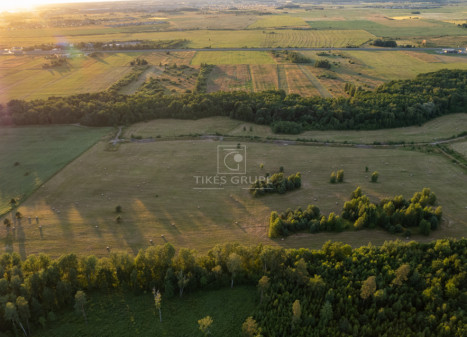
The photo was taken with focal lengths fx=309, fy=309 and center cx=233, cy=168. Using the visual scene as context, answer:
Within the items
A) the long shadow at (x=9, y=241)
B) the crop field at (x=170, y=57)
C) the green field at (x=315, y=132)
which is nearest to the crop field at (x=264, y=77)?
the green field at (x=315, y=132)

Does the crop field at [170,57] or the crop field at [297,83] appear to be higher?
the crop field at [170,57]

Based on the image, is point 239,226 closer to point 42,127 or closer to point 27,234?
point 27,234

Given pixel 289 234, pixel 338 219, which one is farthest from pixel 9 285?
pixel 338 219

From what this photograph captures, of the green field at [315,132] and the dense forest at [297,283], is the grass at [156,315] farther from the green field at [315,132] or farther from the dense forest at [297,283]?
the green field at [315,132]

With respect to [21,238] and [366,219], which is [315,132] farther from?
[21,238]

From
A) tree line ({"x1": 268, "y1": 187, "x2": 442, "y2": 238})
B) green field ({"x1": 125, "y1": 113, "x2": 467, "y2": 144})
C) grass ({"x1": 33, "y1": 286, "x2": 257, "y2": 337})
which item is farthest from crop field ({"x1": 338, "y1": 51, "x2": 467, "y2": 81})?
grass ({"x1": 33, "y1": 286, "x2": 257, "y2": 337})
